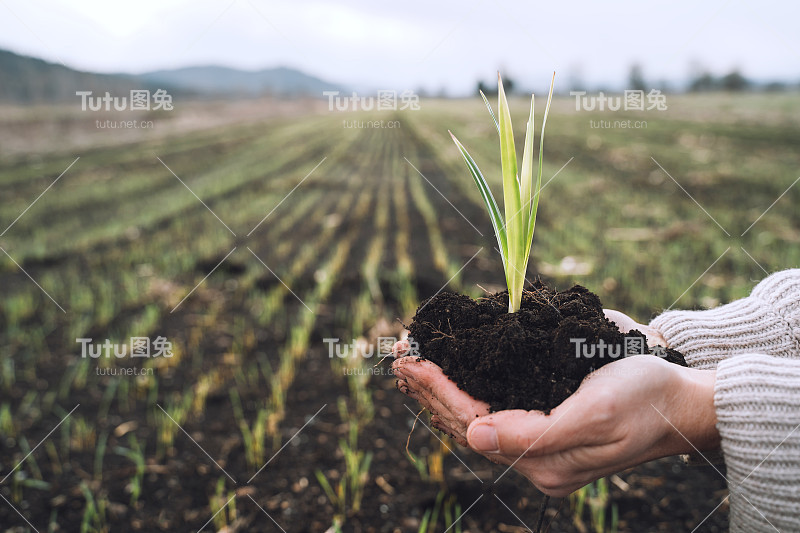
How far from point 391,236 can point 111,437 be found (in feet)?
11.1

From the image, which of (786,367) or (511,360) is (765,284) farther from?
(511,360)

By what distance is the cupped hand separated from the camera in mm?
998

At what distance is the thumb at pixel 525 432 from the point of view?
1.00 meters

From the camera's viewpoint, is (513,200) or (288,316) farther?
(288,316)

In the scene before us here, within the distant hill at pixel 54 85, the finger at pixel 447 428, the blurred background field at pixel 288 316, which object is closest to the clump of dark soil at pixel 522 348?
the finger at pixel 447 428

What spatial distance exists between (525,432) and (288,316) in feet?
9.08

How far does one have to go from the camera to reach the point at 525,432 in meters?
1.01

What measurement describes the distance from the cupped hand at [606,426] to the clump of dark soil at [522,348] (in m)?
0.05

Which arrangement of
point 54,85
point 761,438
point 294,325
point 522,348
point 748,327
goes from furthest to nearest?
point 54,85 < point 294,325 < point 748,327 < point 522,348 < point 761,438

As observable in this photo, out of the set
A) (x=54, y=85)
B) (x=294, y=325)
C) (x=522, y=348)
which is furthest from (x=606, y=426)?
(x=54, y=85)

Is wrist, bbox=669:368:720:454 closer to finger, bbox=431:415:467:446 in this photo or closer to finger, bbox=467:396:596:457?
finger, bbox=467:396:596:457

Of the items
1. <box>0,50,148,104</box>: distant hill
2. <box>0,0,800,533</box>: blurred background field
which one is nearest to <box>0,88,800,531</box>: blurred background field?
<box>0,0,800,533</box>: blurred background field

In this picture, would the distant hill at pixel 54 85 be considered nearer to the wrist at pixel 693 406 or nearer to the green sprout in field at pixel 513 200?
the green sprout in field at pixel 513 200

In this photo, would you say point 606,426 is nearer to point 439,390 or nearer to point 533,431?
point 533,431
